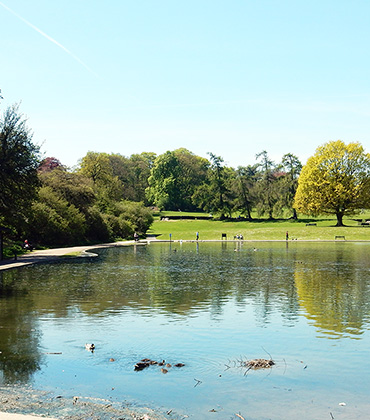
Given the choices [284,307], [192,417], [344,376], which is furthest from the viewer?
[284,307]

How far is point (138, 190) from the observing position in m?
147

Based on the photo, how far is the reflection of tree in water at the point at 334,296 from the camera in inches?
701

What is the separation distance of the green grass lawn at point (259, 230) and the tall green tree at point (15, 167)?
45360mm

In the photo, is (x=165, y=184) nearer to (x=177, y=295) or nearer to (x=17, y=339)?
(x=177, y=295)

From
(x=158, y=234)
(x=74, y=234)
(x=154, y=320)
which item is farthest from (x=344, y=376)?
(x=158, y=234)

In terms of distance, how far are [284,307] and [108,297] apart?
800 cm

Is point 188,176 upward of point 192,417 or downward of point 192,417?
upward

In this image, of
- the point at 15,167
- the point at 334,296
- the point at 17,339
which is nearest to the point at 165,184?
the point at 15,167

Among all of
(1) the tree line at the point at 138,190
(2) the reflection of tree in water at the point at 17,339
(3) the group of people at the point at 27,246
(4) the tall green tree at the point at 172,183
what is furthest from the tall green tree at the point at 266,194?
(2) the reflection of tree in water at the point at 17,339

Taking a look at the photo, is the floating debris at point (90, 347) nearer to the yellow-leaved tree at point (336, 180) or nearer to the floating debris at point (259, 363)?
the floating debris at point (259, 363)

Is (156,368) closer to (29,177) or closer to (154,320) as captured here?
(154,320)

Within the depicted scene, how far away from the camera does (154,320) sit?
18.6 meters

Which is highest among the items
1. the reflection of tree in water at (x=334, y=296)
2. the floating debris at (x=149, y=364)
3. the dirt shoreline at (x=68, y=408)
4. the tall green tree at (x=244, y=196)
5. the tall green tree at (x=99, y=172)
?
the tall green tree at (x=99, y=172)

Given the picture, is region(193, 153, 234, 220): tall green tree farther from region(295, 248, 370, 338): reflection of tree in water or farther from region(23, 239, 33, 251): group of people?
region(295, 248, 370, 338): reflection of tree in water
